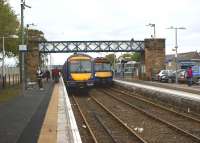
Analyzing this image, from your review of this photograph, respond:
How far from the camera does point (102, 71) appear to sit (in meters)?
51.5

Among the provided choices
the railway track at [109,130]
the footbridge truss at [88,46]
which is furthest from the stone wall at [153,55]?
the railway track at [109,130]

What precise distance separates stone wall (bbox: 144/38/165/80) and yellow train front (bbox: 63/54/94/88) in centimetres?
3272

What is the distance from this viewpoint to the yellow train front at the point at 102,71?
168 feet

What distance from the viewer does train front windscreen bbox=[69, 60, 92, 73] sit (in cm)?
3919

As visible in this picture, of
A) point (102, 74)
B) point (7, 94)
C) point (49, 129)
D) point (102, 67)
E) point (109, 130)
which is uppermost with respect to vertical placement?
point (102, 67)

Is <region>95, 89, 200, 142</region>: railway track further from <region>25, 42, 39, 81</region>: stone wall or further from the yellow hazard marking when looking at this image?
<region>25, 42, 39, 81</region>: stone wall

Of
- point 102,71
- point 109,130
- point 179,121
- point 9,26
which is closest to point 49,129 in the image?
point 109,130

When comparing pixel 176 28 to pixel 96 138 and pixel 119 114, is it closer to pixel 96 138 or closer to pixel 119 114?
pixel 119 114

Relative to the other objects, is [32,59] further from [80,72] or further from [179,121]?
[179,121]

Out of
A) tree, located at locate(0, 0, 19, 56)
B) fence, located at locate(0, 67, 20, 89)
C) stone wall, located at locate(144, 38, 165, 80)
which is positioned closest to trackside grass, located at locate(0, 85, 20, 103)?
fence, located at locate(0, 67, 20, 89)

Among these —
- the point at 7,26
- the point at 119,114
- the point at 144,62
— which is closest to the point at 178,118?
the point at 119,114

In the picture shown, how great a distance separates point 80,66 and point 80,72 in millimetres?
485

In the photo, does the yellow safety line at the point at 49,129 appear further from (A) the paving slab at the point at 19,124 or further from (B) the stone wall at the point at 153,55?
(B) the stone wall at the point at 153,55

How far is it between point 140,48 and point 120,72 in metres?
16.7
